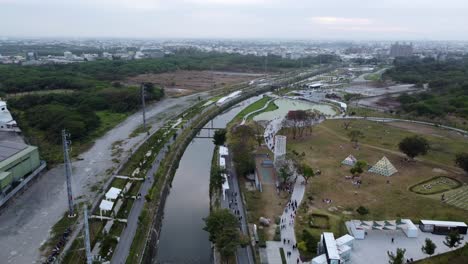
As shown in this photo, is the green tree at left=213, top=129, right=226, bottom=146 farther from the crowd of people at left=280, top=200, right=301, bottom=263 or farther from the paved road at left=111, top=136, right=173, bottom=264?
the crowd of people at left=280, top=200, right=301, bottom=263

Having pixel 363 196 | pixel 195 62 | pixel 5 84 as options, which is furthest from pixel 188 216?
pixel 195 62

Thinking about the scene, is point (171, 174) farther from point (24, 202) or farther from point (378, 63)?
point (378, 63)

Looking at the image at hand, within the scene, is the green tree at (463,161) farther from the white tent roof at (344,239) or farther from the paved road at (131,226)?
the paved road at (131,226)

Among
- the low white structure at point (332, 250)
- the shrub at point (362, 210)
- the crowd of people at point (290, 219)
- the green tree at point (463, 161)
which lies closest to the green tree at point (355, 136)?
the green tree at point (463, 161)

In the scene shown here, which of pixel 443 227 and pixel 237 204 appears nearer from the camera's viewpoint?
pixel 443 227

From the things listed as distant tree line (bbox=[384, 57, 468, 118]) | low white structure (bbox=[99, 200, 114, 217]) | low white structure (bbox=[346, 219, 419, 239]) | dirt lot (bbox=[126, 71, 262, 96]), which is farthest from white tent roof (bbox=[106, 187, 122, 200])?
dirt lot (bbox=[126, 71, 262, 96])

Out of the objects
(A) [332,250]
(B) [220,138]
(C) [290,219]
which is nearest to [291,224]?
(C) [290,219]

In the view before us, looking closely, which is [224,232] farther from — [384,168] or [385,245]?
[384,168]
